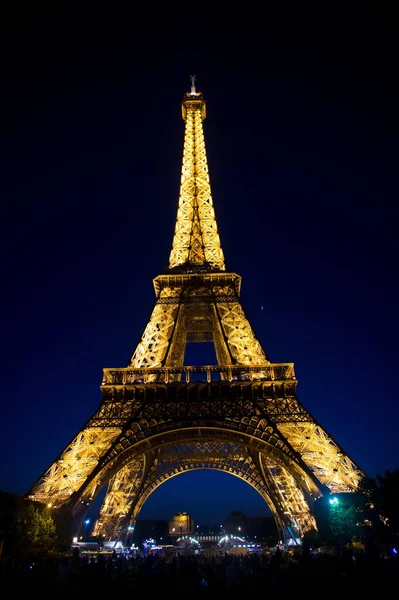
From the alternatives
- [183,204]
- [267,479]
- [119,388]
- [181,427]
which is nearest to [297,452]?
[181,427]

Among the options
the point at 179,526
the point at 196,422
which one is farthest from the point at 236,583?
the point at 179,526

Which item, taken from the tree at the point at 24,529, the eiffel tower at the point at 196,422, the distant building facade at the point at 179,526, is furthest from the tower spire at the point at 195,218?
the distant building facade at the point at 179,526

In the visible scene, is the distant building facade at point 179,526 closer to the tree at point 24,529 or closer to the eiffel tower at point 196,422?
the eiffel tower at point 196,422

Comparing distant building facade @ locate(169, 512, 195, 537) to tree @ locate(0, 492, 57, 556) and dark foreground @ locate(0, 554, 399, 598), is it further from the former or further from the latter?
dark foreground @ locate(0, 554, 399, 598)

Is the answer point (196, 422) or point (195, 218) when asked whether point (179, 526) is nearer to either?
point (195, 218)

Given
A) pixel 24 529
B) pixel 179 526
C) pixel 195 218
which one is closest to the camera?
pixel 24 529
